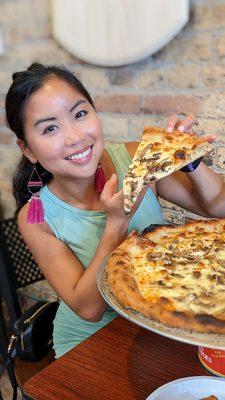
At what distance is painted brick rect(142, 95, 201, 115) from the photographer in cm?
145

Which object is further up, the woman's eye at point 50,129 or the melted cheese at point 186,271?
the woman's eye at point 50,129

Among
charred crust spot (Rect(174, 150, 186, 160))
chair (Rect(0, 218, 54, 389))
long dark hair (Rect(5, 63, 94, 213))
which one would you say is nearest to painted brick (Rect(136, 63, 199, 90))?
long dark hair (Rect(5, 63, 94, 213))

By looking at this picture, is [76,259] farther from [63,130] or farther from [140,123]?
[140,123]

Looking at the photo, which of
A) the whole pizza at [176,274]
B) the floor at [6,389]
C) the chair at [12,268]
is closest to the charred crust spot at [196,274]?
the whole pizza at [176,274]

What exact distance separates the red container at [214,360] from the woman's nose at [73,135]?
0.51 metres

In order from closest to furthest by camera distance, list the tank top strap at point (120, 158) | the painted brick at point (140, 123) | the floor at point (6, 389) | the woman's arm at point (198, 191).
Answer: the woman's arm at point (198, 191)
the tank top strap at point (120, 158)
the painted brick at point (140, 123)
the floor at point (6, 389)

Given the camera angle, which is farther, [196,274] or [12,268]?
[12,268]

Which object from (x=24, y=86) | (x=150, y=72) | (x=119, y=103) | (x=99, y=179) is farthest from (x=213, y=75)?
(x=24, y=86)

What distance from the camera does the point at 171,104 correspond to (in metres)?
1.50

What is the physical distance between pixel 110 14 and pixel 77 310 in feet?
3.17

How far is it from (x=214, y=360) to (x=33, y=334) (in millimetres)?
588

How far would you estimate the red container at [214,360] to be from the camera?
768 mm

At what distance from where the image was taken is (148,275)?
33.4 inches

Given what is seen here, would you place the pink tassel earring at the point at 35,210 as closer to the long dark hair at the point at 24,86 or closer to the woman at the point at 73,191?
the woman at the point at 73,191
